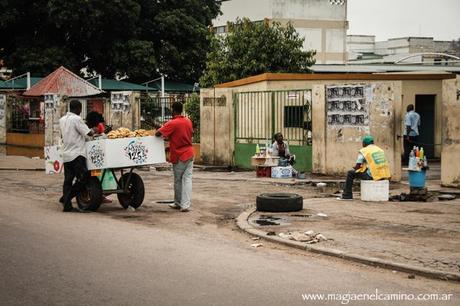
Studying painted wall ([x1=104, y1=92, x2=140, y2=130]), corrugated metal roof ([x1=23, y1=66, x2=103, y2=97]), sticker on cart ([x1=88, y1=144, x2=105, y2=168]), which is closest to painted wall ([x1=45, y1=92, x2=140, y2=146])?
painted wall ([x1=104, y1=92, x2=140, y2=130])

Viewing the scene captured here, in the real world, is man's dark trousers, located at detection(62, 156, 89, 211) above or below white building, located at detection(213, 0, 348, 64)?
below

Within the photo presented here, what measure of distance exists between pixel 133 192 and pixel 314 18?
55352mm

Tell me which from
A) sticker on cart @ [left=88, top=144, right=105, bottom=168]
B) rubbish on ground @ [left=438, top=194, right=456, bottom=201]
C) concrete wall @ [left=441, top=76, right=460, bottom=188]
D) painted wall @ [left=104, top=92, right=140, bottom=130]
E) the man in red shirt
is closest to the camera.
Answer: sticker on cart @ [left=88, top=144, right=105, bottom=168]

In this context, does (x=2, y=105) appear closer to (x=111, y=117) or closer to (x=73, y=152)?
(x=111, y=117)

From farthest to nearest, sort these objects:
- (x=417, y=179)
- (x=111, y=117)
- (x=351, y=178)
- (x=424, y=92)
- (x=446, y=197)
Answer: (x=111, y=117) → (x=424, y=92) → (x=446, y=197) → (x=417, y=179) → (x=351, y=178)

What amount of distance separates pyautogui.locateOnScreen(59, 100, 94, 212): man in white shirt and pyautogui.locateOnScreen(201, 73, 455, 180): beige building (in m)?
7.98

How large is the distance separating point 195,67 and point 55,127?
65.3ft

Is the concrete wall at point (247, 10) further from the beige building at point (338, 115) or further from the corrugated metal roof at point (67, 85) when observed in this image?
the beige building at point (338, 115)

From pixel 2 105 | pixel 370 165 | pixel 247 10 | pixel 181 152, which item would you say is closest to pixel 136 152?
pixel 181 152

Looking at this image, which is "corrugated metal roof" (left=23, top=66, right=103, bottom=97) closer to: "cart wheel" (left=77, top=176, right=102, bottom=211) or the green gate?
the green gate

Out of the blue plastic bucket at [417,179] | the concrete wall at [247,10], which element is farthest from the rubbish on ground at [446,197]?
the concrete wall at [247,10]

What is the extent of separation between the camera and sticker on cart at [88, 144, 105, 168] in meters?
12.4

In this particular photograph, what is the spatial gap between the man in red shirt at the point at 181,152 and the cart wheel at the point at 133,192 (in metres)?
0.66

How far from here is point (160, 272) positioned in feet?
25.7
